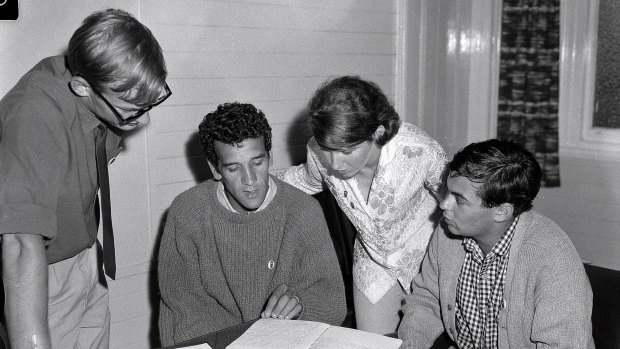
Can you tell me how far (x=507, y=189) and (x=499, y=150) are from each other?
134mm

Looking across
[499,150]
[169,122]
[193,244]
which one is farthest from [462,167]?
[169,122]

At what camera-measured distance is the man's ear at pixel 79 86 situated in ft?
5.52

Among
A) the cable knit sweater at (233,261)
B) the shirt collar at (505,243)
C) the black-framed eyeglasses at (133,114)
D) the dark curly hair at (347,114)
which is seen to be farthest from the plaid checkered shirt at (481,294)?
the black-framed eyeglasses at (133,114)

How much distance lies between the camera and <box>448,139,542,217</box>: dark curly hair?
2.05 metres

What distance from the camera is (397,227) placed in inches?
101

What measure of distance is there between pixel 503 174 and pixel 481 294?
0.41m

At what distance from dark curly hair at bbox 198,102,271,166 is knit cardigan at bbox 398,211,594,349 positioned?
0.76 meters

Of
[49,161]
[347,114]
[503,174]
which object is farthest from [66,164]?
[503,174]

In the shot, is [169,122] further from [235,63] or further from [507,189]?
[507,189]

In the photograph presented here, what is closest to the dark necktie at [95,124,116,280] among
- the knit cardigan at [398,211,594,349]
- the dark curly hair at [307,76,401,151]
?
the dark curly hair at [307,76,401,151]

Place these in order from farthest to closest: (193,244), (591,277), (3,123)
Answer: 1. (193,244)
2. (591,277)
3. (3,123)

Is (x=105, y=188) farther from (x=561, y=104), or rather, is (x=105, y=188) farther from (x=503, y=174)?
(x=561, y=104)

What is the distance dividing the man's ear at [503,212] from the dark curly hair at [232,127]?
0.86m

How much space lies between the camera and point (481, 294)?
209 centimetres
